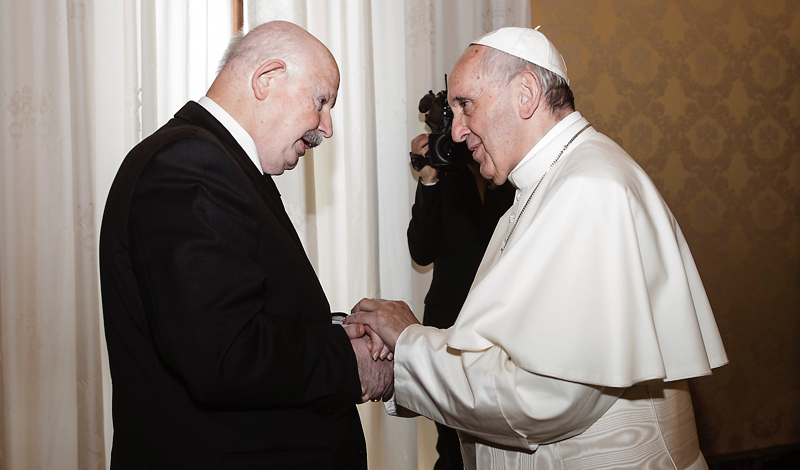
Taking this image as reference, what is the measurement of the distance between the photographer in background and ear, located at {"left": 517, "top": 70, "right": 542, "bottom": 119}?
39.6 inches

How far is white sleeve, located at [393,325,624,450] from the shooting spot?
1300 mm

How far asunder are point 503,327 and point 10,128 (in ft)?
7.39

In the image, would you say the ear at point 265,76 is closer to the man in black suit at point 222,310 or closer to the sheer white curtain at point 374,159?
the man in black suit at point 222,310

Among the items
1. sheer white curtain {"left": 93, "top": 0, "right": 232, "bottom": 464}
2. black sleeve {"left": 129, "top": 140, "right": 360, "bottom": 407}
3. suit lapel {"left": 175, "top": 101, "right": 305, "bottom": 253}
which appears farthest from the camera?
sheer white curtain {"left": 93, "top": 0, "right": 232, "bottom": 464}

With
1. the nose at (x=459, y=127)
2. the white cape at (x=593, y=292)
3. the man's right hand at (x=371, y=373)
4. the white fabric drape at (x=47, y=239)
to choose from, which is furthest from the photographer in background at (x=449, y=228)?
the white fabric drape at (x=47, y=239)

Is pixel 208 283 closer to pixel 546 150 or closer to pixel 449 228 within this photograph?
pixel 546 150

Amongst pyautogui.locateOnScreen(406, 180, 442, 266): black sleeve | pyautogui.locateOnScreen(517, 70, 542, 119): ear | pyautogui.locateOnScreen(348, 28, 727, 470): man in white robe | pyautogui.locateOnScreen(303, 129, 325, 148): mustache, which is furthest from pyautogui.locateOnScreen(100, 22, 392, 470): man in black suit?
pyautogui.locateOnScreen(406, 180, 442, 266): black sleeve

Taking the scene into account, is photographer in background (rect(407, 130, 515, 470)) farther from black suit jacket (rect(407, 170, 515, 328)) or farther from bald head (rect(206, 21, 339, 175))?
bald head (rect(206, 21, 339, 175))

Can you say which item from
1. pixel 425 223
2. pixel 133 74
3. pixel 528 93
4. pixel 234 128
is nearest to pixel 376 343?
pixel 234 128

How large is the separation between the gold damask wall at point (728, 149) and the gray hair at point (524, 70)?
1.84 meters

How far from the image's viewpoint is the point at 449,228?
2824 mm

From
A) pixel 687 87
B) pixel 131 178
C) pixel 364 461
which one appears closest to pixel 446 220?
pixel 364 461

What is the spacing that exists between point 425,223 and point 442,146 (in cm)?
37

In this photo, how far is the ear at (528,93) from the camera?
66.2 inches
